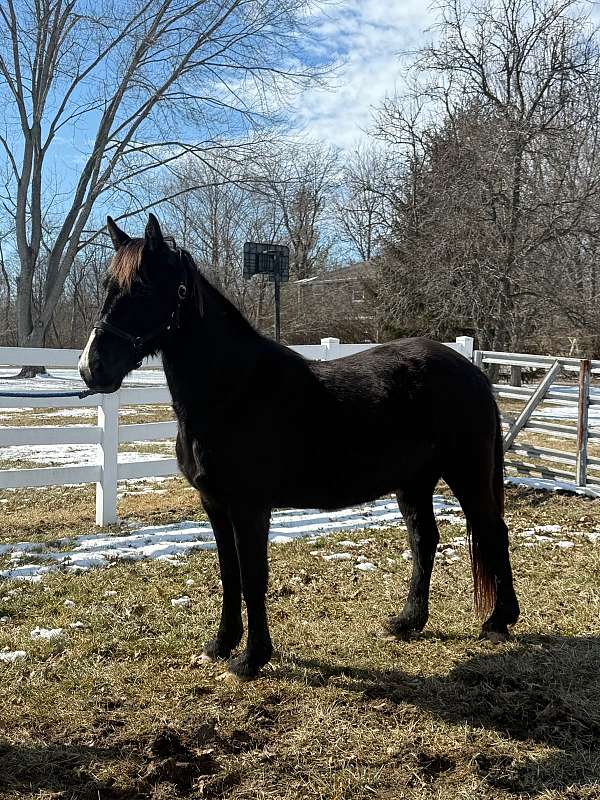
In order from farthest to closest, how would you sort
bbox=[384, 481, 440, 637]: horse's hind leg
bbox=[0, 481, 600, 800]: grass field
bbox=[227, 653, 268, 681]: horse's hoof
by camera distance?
bbox=[384, 481, 440, 637]: horse's hind leg, bbox=[227, 653, 268, 681]: horse's hoof, bbox=[0, 481, 600, 800]: grass field

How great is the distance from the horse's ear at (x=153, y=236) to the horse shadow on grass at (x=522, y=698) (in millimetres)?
2255

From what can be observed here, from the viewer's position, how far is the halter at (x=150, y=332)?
281cm

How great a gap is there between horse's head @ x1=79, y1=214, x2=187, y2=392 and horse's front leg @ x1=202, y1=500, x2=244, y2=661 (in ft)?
3.00

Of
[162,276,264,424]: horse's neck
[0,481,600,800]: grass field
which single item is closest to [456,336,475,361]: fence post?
[0,481,600,800]: grass field

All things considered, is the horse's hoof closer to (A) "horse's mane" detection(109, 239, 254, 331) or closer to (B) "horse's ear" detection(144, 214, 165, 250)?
(A) "horse's mane" detection(109, 239, 254, 331)

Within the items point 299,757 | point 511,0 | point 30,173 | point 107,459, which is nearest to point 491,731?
point 299,757

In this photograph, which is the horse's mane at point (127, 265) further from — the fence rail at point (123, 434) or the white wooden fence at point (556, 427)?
the white wooden fence at point (556, 427)

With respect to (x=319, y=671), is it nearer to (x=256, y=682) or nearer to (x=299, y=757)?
(x=256, y=682)

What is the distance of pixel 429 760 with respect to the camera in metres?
2.51

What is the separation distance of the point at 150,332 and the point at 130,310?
0.14 meters

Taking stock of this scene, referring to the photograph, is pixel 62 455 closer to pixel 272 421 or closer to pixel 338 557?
pixel 338 557

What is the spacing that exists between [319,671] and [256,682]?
347 mm

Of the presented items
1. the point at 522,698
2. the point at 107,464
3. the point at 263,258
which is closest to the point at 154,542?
the point at 107,464

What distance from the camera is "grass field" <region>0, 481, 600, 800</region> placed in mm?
2383
